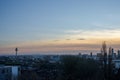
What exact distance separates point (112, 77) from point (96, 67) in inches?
195

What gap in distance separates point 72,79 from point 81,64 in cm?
258

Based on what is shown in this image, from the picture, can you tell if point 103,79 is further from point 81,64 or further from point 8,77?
point 8,77

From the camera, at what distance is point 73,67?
102ft

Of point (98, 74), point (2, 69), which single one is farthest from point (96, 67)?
point (2, 69)

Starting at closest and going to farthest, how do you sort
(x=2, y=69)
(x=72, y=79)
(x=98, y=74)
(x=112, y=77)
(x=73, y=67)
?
(x=112, y=77) < (x=98, y=74) < (x=72, y=79) < (x=73, y=67) < (x=2, y=69)

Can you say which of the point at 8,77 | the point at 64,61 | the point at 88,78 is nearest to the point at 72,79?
the point at 88,78

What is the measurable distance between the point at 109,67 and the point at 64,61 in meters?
7.44

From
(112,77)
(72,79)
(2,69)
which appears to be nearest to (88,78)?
(72,79)

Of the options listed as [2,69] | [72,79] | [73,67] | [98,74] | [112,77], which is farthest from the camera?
[2,69]

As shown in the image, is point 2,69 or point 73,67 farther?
point 2,69

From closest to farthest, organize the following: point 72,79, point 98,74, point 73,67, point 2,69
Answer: point 98,74 < point 72,79 < point 73,67 < point 2,69

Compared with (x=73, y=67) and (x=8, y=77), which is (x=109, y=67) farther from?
(x=8, y=77)

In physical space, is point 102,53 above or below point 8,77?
above

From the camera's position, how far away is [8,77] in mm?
32594
